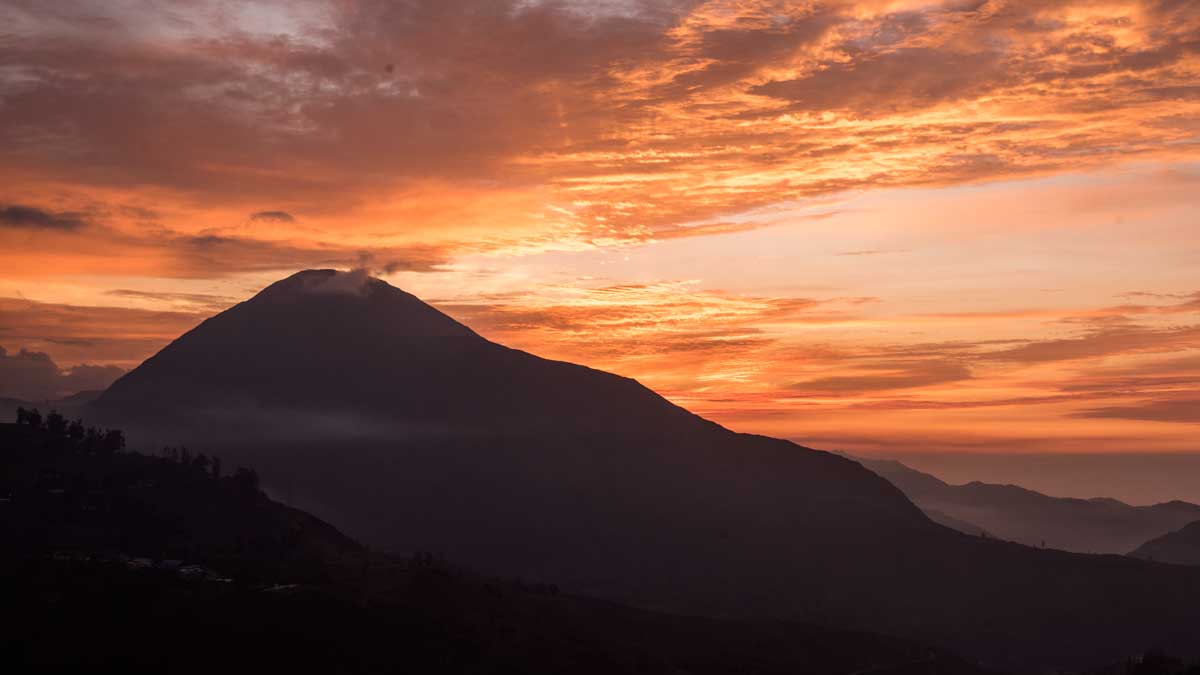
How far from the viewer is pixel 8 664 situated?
199 metres

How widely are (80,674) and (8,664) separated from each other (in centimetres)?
1354

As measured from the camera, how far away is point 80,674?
199 metres
